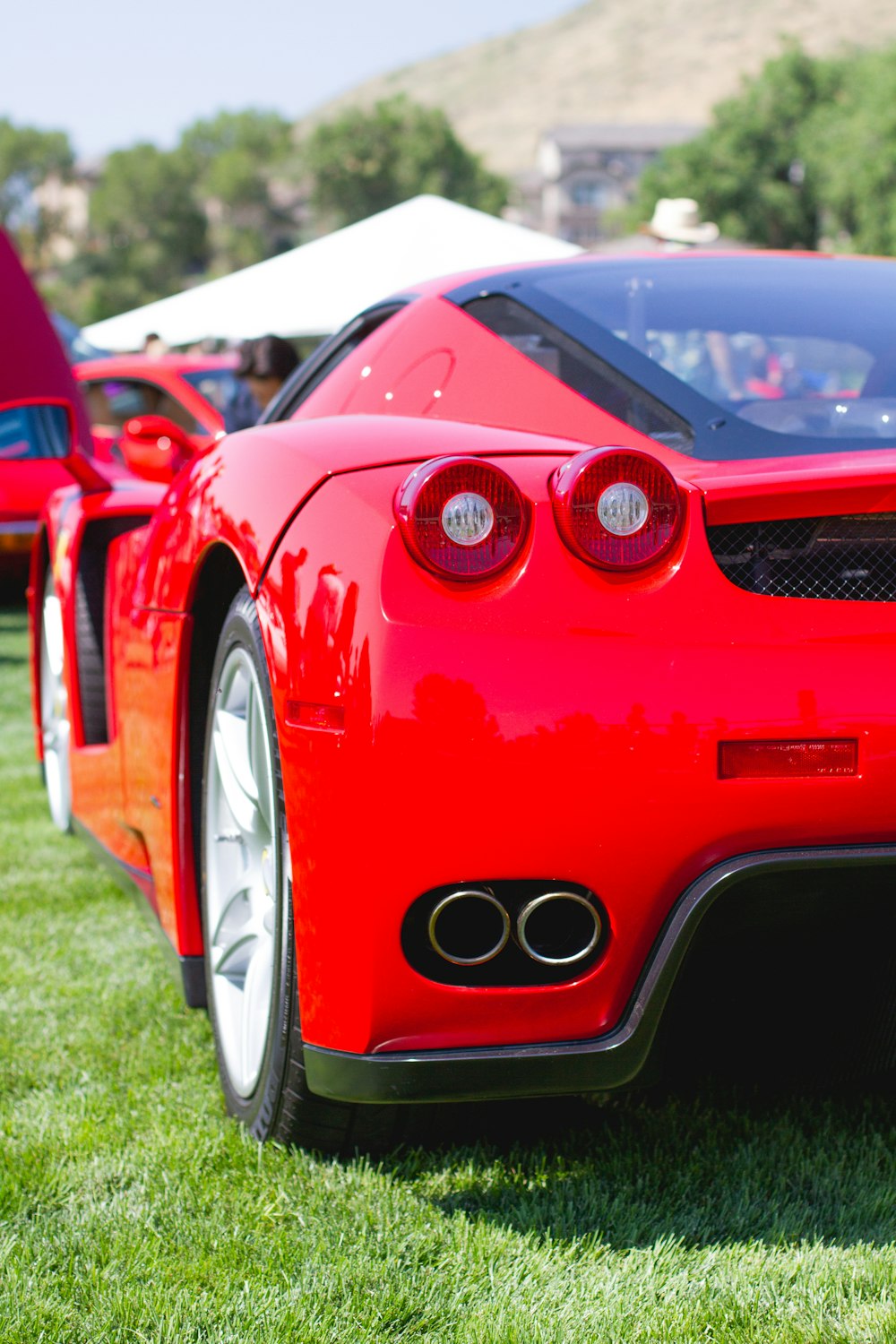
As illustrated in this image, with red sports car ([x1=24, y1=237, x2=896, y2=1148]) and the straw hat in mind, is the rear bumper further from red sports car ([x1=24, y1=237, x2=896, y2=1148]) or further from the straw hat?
the straw hat

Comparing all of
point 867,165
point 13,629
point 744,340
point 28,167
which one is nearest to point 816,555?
point 744,340

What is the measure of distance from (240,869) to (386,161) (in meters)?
112

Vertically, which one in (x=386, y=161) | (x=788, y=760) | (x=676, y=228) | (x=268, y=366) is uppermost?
(x=386, y=161)

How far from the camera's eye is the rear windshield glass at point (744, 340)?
2105 millimetres

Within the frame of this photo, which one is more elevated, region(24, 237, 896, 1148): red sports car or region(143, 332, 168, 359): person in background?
region(143, 332, 168, 359): person in background

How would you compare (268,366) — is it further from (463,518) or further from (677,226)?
(677,226)

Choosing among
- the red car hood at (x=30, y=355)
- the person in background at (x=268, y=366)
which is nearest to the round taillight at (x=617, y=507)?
the red car hood at (x=30, y=355)

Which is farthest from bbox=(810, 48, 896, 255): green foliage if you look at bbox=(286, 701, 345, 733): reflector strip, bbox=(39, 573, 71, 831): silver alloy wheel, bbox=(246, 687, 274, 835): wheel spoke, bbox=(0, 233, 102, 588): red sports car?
bbox=(286, 701, 345, 733): reflector strip

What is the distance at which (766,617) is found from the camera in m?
1.74

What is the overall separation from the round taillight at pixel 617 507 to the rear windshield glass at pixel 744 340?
248 mm

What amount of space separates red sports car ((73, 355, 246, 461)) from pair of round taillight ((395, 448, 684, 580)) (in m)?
7.99

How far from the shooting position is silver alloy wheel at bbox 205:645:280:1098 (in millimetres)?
2148

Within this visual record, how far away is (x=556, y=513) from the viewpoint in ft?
5.80

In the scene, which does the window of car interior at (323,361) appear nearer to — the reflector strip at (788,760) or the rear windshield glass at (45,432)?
the rear windshield glass at (45,432)
